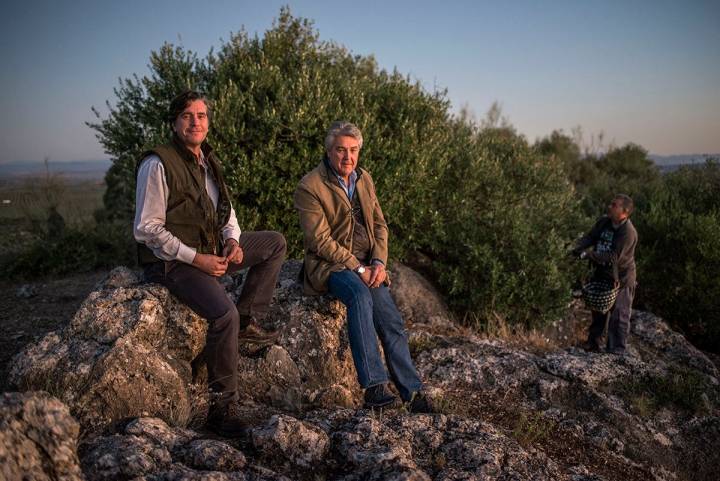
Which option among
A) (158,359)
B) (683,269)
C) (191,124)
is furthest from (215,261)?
(683,269)

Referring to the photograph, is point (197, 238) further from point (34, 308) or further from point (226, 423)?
point (34, 308)

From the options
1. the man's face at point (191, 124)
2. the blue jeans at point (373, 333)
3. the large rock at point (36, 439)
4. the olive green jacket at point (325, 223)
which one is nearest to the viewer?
the large rock at point (36, 439)

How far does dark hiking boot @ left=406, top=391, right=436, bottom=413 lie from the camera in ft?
14.6

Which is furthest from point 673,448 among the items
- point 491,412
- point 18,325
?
point 18,325

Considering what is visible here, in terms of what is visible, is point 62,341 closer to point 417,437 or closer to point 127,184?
point 417,437

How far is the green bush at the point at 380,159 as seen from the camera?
7.53 meters

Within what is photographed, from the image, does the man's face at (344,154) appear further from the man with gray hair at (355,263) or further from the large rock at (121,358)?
the large rock at (121,358)

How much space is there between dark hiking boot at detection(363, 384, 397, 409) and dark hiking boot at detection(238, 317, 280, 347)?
970 mm

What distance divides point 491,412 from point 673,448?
1.79 meters

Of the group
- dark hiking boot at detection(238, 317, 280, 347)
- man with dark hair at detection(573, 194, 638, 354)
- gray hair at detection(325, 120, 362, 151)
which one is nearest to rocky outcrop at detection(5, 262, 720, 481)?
dark hiking boot at detection(238, 317, 280, 347)

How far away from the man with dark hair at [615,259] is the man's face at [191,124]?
5356 millimetres

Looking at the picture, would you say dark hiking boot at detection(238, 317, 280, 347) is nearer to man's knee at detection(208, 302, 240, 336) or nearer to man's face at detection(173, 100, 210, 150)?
man's knee at detection(208, 302, 240, 336)

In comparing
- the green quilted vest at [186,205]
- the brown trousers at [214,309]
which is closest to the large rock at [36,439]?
the brown trousers at [214,309]

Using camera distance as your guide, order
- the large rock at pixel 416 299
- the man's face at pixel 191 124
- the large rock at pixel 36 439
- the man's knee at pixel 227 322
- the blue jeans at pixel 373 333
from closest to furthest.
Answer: the large rock at pixel 36 439 < the man's knee at pixel 227 322 < the man's face at pixel 191 124 < the blue jeans at pixel 373 333 < the large rock at pixel 416 299
